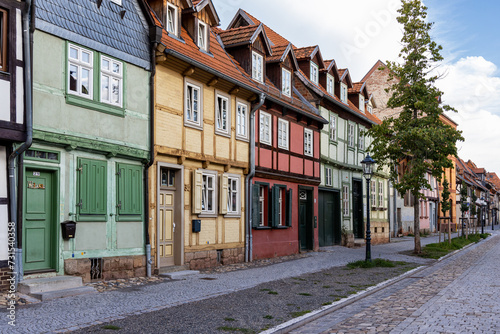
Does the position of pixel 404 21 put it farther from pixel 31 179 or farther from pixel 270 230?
pixel 31 179

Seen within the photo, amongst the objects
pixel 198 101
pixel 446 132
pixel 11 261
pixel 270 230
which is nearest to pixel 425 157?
pixel 446 132

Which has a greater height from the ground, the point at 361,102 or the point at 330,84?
the point at 330,84

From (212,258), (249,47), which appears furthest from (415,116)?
(212,258)

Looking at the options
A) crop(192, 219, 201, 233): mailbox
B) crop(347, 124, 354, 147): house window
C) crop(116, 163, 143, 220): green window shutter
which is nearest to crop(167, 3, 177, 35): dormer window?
crop(116, 163, 143, 220): green window shutter

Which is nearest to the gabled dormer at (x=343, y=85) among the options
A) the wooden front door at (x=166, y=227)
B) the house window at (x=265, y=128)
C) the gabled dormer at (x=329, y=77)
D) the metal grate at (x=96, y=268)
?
the gabled dormer at (x=329, y=77)

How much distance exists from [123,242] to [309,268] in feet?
20.8

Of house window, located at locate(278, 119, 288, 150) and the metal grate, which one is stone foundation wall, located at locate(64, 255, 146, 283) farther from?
house window, located at locate(278, 119, 288, 150)

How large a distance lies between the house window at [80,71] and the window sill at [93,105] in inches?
4.3

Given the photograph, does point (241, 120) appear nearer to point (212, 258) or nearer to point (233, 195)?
point (233, 195)

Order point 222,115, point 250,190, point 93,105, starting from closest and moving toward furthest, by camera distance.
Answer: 1. point 93,105
2. point 222,115
3. point 250,190

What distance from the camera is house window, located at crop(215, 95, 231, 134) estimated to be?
56.4 ft

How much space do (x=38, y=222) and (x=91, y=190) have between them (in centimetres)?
151

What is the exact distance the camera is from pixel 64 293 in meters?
10.1

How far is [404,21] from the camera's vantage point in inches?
925
